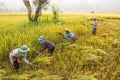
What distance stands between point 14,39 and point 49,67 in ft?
7.80

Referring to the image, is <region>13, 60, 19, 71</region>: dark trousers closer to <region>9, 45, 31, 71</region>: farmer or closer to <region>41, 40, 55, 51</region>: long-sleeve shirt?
<region>9, 45, 31, 71</region>: farmer

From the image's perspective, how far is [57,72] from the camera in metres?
7.11

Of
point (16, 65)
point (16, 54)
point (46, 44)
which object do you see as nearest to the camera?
point (16, 54)

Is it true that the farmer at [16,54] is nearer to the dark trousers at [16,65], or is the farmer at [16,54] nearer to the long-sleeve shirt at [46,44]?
the dark trousers at [16,65]

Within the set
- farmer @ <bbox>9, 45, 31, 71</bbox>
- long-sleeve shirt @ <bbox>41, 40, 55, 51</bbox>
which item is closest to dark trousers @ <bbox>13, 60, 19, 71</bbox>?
farmer @ <bbox>9, 45, 31, 71</bbox>

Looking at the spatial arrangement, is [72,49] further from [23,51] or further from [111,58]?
[23,51]

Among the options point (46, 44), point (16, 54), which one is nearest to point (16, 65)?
point (16, 54)

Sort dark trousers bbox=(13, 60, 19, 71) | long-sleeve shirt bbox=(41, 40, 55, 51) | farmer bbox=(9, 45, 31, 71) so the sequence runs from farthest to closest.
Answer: long-sleeve shirt bbox=(41, 40, 55, 51) → dark trousers bbox=(13, 60, 19, 71) → farmer bbox=(9, 45, 31, 71)

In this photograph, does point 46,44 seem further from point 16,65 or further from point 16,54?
point 16,54

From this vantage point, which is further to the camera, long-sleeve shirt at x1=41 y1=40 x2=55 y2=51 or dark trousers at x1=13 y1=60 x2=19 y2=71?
long-sleeve shirt at x1=41 y1=40 x2=55 y2=51

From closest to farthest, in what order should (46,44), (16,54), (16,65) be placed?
(16,54) < (16,65) < (46,44)

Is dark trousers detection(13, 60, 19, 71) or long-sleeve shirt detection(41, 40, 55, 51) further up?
long-sleeve shirt detection(41, 40, 55, 51)

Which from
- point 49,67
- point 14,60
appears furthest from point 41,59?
point 14,60

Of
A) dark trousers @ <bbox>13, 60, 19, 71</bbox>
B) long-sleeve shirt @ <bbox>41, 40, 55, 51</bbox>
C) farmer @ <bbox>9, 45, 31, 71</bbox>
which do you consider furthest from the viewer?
long-sleeve shirt @ <bbox>41, 40, 55, 51</bbox>
